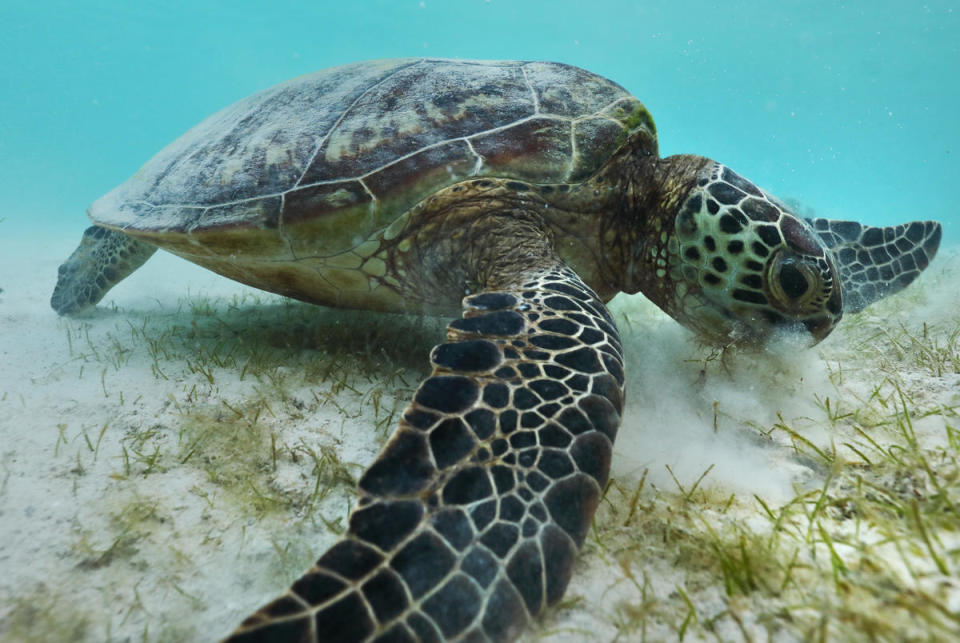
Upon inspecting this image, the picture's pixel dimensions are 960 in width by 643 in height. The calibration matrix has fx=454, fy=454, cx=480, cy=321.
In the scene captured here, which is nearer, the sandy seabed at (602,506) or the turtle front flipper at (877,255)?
the sandy seabed at (602,506)

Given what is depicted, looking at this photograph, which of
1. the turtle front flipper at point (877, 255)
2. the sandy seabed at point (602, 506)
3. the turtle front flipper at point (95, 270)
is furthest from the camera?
the turtle front flipper at point (95, 270)

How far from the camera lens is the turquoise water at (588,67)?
54.0 metres

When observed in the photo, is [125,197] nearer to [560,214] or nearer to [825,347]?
[560,214]

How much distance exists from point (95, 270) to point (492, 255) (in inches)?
167

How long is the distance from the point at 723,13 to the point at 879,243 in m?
67.8

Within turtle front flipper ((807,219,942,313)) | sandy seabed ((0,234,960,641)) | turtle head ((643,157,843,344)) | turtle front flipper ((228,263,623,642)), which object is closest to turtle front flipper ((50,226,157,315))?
sandy seabed ((0,234,960,641))

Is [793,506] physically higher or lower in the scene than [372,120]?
lower

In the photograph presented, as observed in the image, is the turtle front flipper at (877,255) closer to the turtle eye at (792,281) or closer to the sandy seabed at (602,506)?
the sandy seabed at (602,506)

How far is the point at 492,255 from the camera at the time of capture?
8.14 feet

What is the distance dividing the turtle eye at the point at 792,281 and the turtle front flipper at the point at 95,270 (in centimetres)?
498

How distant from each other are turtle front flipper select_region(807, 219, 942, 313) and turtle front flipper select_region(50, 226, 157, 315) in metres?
5.83

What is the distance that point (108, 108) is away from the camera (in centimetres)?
7969

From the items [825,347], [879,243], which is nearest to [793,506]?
[825,347]

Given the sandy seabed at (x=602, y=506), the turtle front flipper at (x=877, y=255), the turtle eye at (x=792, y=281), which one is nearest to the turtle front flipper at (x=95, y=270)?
the sandy seabed at (x=602, y=506)
